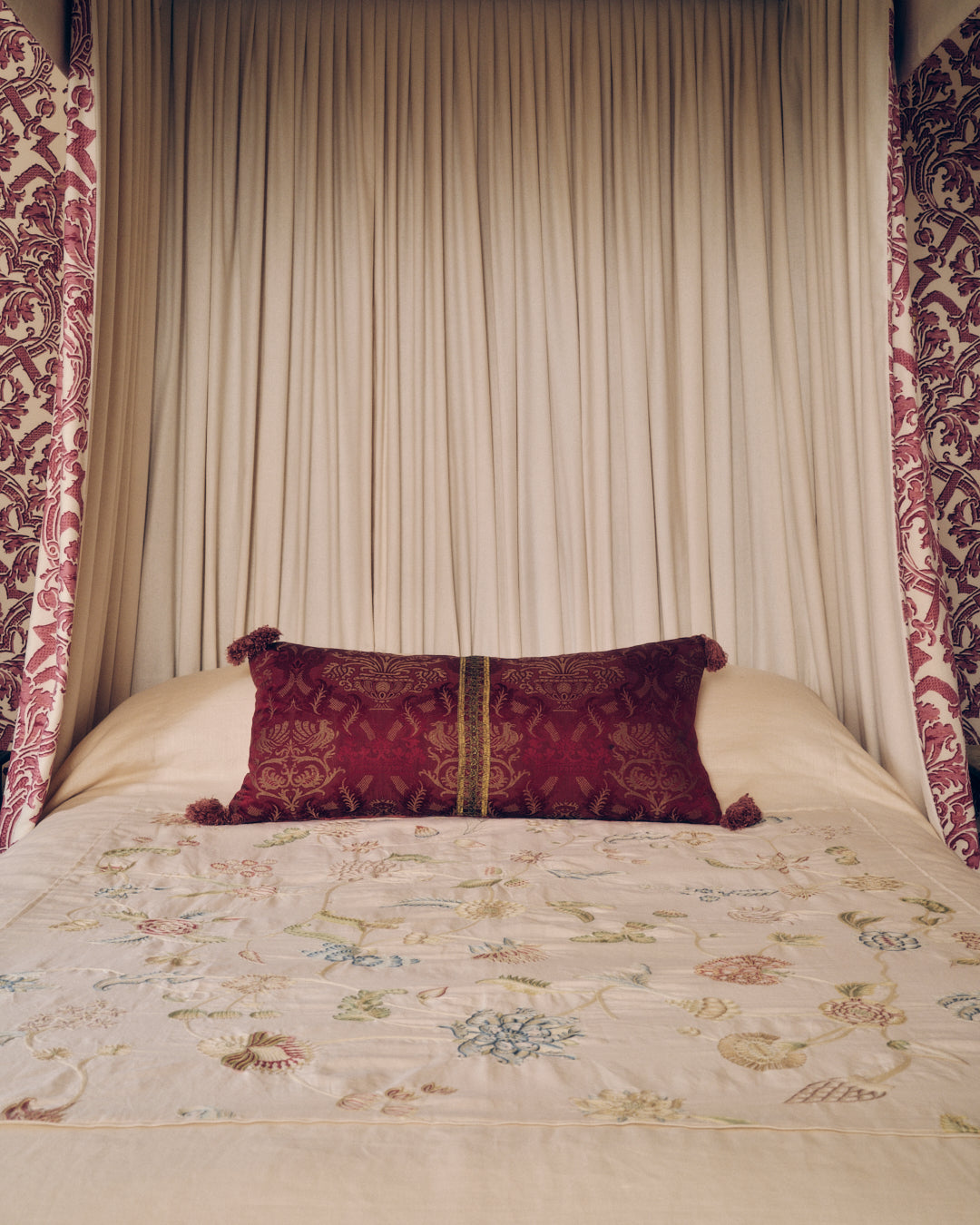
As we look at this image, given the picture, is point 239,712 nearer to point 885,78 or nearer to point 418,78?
point 418,78

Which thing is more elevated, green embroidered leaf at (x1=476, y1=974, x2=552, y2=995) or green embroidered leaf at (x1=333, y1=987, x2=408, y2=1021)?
green embroidered leaf at (x1=476, y1=974, x2=552, y2=995)

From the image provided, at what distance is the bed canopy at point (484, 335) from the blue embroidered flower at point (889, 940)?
1.29 m

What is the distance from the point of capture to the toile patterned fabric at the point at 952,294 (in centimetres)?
262

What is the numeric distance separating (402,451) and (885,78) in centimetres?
141

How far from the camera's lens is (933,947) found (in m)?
1.34

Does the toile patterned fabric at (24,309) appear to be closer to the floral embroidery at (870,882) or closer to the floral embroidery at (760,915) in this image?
the floral embroidery at (760,915)

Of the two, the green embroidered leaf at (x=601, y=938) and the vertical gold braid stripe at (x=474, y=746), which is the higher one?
the vertical gold braid stripe at (x=474, y=746)

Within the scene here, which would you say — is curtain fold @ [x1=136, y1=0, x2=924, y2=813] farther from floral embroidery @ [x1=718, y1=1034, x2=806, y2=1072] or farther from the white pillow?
floral embroidery @ [x1=718, y1=1034, x2=806, y2=1072]

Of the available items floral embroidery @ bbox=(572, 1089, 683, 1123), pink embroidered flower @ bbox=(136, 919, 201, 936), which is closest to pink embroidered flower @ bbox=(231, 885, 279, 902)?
pink embroidered flower @ bbox=(136, 919, 201, 936)

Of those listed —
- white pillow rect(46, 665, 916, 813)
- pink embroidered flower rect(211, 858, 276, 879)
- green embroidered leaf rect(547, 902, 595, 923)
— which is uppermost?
white pillow rect(46, 665, 916, 813)

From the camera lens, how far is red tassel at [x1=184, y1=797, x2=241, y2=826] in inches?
79.4

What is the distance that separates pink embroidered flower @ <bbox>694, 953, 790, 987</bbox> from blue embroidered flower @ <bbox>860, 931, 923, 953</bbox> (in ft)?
0.49

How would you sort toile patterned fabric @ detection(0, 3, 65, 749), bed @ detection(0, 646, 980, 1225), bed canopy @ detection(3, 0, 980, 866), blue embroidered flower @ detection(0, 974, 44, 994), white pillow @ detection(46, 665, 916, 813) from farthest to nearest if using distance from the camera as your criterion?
1. bed canopy @ detection(3, 0, 980, 866)
2. toile patterned fabric @ detection(0, 3, 65, 749)
3. white pillow @ detection(46, 665, 916, 813)
4. blue embroidered flower @ detection(0, 974, 44, 994)
5. bed @ detection(0, 646, 980, 1225)

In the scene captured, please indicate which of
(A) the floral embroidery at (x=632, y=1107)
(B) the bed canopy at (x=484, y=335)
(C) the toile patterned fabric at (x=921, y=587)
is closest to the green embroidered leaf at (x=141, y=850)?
(B) the bed canopy at (x=484, y=335)
